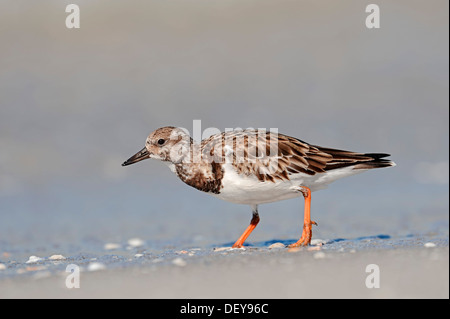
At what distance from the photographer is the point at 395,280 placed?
661 centimetres

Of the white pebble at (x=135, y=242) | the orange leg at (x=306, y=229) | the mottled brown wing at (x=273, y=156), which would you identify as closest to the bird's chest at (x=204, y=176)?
the mottled brown wing at (x=273, y=156)

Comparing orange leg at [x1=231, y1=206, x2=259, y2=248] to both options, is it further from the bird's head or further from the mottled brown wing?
the bird's head

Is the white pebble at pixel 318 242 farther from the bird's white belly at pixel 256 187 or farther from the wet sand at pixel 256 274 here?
the bird's white belly at pixel 256 187

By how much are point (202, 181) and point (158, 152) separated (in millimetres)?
789

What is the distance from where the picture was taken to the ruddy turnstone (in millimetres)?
8828

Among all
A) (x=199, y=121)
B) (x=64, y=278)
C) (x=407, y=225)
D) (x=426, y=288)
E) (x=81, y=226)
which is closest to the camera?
(x=426, y=288)

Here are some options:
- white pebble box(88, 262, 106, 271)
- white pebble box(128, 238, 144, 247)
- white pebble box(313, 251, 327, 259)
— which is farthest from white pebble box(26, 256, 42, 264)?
white pebble box(313, 251, 327, 259)

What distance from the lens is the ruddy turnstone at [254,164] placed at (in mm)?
8828

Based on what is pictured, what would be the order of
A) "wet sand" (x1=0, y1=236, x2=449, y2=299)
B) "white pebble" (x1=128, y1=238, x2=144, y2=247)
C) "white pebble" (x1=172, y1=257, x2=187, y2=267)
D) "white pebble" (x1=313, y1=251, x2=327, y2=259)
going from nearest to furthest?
"wet sand" (x1=0, y1=236, x2=449, y2=299) → "white pebble" (x1=313, y1=251, x2=327, y2=259) → "white pebble" (x1=172, y1=257, x2=187, y2=267) → "white pebble" (x1=128, y1=238, x2=144, y2=247)

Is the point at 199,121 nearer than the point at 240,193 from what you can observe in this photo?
No

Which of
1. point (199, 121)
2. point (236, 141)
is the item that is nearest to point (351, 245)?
point (236, 141)

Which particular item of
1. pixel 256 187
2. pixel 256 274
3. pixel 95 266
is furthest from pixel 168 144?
pixel 256 274
